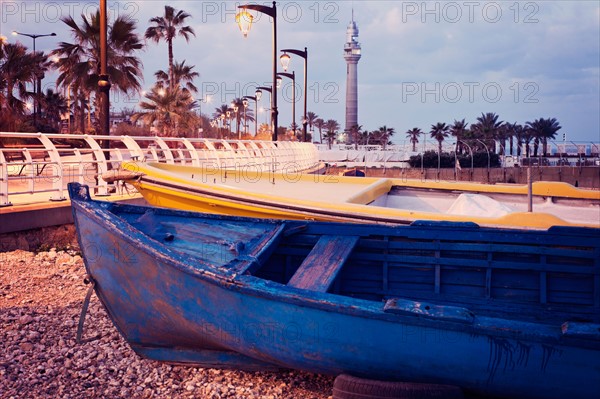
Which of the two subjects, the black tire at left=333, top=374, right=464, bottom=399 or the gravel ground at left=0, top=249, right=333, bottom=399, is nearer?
the black tire at left=333, top=374, right=464, bottom=399

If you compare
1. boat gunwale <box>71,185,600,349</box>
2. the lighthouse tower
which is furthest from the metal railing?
the lighthouse tower

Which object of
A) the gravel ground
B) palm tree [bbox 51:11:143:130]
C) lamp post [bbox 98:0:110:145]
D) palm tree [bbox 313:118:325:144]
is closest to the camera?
the gravel ground

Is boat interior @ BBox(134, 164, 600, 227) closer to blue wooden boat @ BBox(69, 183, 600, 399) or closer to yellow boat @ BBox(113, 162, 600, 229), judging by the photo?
yellow boat @ BBox(113, 162, 600, 229)

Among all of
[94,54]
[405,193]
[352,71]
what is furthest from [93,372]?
[352,71]

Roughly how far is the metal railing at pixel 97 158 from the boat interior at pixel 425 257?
16.0 feet

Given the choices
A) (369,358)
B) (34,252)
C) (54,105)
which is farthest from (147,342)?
(54,105)

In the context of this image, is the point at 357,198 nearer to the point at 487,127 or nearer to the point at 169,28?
the point at 169,28

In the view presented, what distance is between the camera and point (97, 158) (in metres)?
11.5

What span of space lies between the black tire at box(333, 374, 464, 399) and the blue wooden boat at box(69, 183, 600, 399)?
8 cm

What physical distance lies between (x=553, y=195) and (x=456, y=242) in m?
4.77

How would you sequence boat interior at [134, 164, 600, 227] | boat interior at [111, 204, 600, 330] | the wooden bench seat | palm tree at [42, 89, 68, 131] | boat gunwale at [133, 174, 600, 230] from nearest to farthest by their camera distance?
the wooden bench seat, boat interior at [111, 204, 600, 330], boat gunwale at [133, 174, 600, 230], boat interior at [134, 164, 600, 227], palm tree at [42, 89, 68, 131]

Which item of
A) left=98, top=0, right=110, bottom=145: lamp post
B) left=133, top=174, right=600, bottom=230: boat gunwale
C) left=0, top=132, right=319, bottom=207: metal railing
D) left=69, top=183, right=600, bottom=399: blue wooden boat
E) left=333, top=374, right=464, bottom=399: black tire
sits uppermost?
left=98, top=0, right=110, bottom=145: lamp post

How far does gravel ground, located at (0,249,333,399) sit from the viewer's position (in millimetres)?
4684

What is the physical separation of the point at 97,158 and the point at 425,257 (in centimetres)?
803
